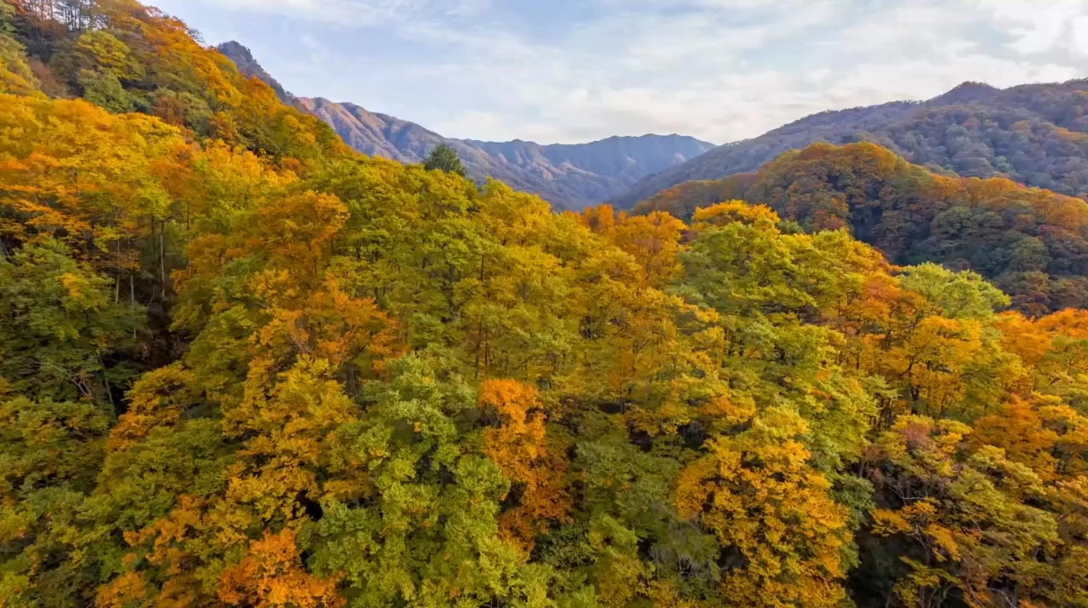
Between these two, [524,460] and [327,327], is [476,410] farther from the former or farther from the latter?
[327,327]

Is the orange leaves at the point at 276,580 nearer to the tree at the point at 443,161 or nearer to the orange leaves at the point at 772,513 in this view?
the orange leaves at the point at 772,513

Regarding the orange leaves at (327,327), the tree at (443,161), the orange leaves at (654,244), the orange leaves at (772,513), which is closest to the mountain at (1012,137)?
the orange leaves at (654,244)

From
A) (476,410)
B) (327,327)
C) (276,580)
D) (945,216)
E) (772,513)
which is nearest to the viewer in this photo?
(276,580)

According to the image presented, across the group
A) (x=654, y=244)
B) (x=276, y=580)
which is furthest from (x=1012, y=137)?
(x=276, y=580)

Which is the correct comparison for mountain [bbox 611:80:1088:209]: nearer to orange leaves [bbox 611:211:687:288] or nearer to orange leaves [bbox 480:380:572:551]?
orange leaves [bbox 611:211:687:288]

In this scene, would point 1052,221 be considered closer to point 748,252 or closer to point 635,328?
point 748,252
